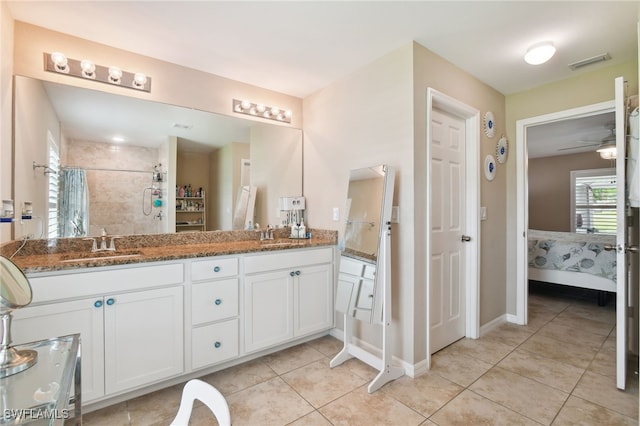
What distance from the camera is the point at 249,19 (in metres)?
1.96

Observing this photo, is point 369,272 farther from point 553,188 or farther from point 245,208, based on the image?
point 553,188

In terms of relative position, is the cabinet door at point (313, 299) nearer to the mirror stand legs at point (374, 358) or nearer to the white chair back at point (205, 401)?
the mirror stand legs at point (374, 358)

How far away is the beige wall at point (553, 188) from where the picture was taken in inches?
243

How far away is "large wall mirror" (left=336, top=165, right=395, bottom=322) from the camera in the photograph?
211 cm

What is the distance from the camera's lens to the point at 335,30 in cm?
209

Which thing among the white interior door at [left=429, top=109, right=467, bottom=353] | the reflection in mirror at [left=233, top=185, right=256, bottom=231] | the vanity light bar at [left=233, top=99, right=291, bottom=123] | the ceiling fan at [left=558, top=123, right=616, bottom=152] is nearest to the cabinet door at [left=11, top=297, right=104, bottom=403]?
the reflection in mirror at [left=233, top=185, right=256, bottom=231]

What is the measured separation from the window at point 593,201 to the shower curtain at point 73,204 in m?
8.15

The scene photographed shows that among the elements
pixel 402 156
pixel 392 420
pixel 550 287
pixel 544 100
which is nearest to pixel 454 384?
pixel 392 420

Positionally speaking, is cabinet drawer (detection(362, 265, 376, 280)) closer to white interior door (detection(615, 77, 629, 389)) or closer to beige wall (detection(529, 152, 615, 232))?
white interior door (detection(615, 77, 629, 389))

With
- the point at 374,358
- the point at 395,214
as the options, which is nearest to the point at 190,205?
the point at 395,214

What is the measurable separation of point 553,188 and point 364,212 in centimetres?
646

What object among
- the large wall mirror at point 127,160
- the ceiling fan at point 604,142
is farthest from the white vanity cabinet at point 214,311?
the ceiling fan at point 604,142

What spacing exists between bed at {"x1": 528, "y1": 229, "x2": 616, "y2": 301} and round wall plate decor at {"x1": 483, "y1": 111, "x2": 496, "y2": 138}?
1941 millimetres

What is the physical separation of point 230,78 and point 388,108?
155 centimetres
